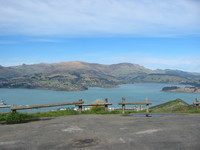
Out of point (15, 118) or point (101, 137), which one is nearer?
point (101, 137)

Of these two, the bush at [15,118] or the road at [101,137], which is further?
the bush at [15,118]

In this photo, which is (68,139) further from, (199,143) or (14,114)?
(14,114)

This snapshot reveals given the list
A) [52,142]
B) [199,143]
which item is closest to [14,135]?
[52,142]

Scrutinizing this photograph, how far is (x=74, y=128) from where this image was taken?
1316cm

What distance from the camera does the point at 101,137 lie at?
1096cm

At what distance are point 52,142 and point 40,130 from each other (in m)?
2.91

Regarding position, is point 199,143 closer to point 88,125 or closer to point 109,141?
point 109,141

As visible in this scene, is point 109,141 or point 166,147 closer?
point 166,147

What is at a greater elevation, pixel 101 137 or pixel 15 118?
pixel 15 118

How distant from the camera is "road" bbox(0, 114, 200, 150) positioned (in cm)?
940

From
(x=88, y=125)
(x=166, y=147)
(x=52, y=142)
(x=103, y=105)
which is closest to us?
(x=166, y=147)

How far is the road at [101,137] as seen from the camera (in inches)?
370

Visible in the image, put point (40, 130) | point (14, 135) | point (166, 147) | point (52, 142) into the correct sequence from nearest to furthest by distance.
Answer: point (166, 147)
point (52, 142)
point (14, 135)
point (40, 130)

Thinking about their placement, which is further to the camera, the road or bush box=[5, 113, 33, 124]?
bush box=[5, 113, 33, 124]
